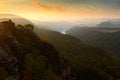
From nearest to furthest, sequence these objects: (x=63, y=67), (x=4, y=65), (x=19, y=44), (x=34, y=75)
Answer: (x=4, y=65) → (x=34, y=75) → (x=19, y=44) → (x=63, y=67)

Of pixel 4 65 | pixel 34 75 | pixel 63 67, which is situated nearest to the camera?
pixel 4 65

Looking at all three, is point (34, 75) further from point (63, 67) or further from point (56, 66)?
point (63, 67)

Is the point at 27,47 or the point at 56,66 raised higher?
the point at 27,47

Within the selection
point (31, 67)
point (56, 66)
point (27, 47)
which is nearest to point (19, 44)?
point (27, 47)

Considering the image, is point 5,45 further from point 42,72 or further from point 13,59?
point 42,72

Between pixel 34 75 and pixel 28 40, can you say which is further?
pixel 28 40

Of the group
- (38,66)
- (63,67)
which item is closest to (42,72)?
(38,66)
